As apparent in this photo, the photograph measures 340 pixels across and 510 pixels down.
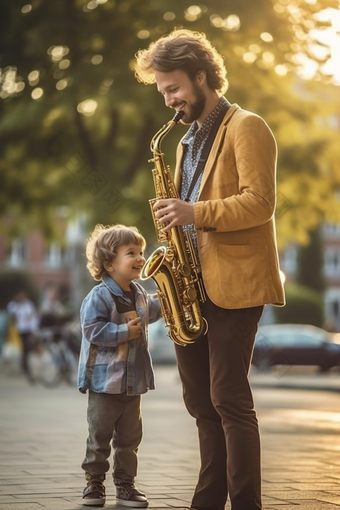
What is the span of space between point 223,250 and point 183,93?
2.50 ft

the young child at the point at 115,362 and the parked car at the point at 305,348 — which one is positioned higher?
the young child at the point at 115,362

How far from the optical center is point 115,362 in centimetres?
585

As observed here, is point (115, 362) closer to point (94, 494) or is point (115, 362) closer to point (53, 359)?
point (94, 494)

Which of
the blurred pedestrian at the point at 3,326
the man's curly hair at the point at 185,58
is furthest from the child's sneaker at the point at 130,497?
the blurred pedestrian at the point at 3,326

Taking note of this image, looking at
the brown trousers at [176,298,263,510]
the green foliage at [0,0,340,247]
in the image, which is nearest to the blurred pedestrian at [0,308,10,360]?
the green foliage at [0,0,340,247]

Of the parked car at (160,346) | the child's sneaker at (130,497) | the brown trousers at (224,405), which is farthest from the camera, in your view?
the parked car at (160,346)

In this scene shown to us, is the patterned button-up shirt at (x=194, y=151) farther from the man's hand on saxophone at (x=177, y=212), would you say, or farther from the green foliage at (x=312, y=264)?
the green foliage at (x=312, y=264)

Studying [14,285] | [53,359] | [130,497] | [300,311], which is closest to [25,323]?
[53,359]

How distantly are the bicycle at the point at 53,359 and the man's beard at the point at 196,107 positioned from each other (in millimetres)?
14950

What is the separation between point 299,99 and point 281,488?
16.4 meters

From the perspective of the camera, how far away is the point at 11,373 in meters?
26.1

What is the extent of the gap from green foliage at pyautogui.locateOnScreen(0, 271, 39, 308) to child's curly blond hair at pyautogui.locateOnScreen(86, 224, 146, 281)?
207ft

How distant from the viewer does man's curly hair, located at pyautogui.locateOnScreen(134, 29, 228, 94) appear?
5.16 meters

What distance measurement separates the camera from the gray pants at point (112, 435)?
5828mm
